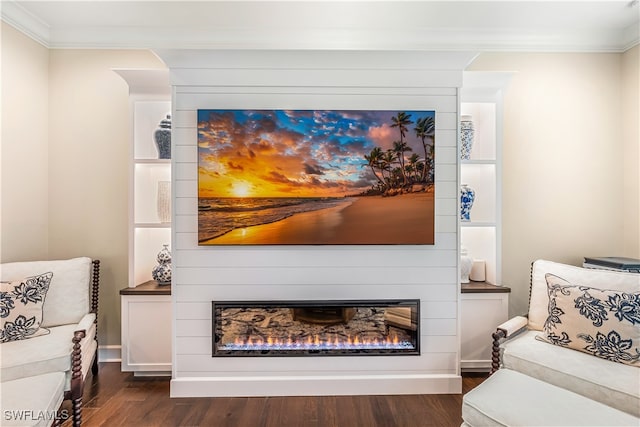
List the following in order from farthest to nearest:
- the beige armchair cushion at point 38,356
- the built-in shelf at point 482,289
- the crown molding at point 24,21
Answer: the built-in shelf at point 482,289 → the crown molding at point 24,21 → the beige armchair cushion at point 38,356

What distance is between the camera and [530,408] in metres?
1.61

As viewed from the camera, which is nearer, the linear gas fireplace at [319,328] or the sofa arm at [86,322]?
the sofa arm at [86,322]

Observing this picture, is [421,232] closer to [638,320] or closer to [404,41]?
[638,320]

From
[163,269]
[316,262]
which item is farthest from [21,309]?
[316,262]

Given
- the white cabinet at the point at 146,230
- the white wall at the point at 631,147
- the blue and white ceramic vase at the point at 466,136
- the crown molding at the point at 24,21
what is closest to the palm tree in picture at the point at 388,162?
the blue and white ceramic vase at the point at 466,136

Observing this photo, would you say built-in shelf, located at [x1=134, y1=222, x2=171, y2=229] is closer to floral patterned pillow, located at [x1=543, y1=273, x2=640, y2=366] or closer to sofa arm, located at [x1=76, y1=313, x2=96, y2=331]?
sofa arm, located at [x1=76, y1=313, x2=96, y2=331]

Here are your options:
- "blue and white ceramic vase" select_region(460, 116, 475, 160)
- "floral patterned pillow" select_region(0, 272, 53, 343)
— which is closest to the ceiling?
"blue and white ceramic vase" select_region(460, 116, 475, 160)

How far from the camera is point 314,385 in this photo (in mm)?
2500

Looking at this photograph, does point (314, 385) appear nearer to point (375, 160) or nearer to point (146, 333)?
point (146, 333)

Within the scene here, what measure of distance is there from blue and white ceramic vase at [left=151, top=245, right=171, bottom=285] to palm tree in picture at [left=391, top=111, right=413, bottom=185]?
206 cm

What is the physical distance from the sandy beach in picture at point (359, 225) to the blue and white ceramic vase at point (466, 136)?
674 millimetres

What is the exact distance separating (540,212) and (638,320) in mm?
1227

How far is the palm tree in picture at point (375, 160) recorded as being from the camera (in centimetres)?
251

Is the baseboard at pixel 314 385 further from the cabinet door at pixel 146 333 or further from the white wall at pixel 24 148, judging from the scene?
the white wall at pixel 24 148
